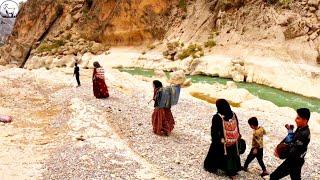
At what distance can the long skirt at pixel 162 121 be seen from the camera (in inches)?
594

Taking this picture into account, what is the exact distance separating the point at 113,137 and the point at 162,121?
1.70m

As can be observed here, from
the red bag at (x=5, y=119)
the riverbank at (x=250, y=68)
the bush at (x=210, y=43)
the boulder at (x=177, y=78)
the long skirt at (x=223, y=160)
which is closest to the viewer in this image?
the long skirt at (x=223, y=160)

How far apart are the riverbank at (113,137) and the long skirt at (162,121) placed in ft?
0.88

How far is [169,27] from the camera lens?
55875 millimetres

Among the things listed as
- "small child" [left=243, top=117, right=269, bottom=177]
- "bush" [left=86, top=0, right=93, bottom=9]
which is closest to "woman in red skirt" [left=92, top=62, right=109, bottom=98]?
"small child" [left=243, top=117, right=269, bottom=177]

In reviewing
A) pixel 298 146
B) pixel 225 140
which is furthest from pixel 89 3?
pixel 298 146

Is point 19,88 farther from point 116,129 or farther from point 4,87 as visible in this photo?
point 116,129

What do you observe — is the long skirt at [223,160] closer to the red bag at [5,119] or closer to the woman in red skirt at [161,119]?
the woman in red skirt at [161,119]

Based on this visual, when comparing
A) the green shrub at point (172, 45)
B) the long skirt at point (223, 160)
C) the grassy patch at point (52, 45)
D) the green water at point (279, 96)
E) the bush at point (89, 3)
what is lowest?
the green water at point (279, 96)

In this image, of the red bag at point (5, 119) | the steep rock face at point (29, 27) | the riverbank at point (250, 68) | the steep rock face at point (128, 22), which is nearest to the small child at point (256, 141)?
the red bag at point (5, 119)

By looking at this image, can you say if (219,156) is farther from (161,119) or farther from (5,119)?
(5,119)

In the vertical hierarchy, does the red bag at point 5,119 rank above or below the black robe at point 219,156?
below

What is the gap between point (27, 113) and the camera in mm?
20172

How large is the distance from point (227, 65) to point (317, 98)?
32.9 ft
